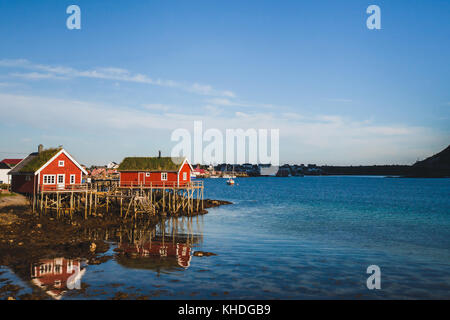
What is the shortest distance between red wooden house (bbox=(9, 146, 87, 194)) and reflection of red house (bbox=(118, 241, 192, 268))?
14165 mm

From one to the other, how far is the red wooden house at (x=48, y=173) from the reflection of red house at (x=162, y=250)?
14165 mm

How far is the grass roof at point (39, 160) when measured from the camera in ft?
118

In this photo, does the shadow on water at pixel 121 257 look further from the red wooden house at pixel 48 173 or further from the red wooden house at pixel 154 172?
the red wooden house at pixel 154 172

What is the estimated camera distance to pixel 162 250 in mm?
23672

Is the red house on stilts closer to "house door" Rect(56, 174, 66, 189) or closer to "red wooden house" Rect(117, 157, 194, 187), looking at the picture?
"red wooden house" Rect(117, 157, 194, 187)

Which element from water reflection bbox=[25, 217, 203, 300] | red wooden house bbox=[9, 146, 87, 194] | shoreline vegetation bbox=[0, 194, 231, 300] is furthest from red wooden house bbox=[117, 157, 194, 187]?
water reflection bbox=[25, 217, 203, 300]

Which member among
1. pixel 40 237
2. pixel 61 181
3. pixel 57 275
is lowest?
pixel 57 275

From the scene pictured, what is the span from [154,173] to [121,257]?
25.4 metres

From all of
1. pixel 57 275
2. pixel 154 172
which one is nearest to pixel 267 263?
pixel 57 275

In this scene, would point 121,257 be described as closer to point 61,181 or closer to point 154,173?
point 61,181

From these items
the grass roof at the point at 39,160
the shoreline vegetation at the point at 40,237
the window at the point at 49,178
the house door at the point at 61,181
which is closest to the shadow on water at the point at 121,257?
the shoreline vegetation at the point at 40,237

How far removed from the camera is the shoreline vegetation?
18108mm
